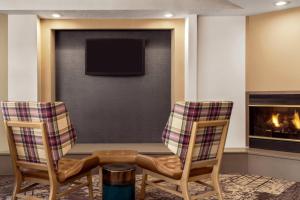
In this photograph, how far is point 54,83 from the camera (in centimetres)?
448

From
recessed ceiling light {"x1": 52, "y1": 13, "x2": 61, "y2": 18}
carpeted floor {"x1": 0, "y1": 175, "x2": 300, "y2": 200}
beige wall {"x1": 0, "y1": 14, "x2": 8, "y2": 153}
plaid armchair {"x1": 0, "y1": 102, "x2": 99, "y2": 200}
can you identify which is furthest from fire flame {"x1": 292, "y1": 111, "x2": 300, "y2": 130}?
beige wall {"x1": 0, "y1": 14, "x2": 8, "y2": 153}

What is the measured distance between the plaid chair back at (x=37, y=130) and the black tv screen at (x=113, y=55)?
2106 mm

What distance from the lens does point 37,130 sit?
224cm

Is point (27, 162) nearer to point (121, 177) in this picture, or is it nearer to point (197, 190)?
point (121, 177)

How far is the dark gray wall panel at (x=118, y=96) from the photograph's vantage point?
454 cm

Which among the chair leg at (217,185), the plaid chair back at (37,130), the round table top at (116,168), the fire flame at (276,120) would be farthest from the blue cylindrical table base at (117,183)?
the fire flame at (276,120)

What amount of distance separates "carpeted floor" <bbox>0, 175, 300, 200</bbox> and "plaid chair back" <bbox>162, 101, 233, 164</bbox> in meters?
0.80

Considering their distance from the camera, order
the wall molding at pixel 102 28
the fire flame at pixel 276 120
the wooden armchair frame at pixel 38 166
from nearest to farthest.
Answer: the wooden armchair frame at pixel 38 166 < the fire flame at pixel 276 120 < the wall molding at pixel 102 28

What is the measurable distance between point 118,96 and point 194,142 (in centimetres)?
240

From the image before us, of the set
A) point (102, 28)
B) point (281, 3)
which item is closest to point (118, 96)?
point (102, 28)

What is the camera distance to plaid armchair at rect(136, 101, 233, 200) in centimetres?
237

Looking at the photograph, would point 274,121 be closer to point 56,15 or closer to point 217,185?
point 217,185

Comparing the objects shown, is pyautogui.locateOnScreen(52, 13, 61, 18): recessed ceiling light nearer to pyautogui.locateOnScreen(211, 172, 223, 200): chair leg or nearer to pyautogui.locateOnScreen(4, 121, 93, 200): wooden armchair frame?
pyautogui.locateOnScreen(4, 121, 93, 200): wooden armchair frame

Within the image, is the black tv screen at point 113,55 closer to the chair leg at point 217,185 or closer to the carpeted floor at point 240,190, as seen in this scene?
the carpeted floor at point 240,190
